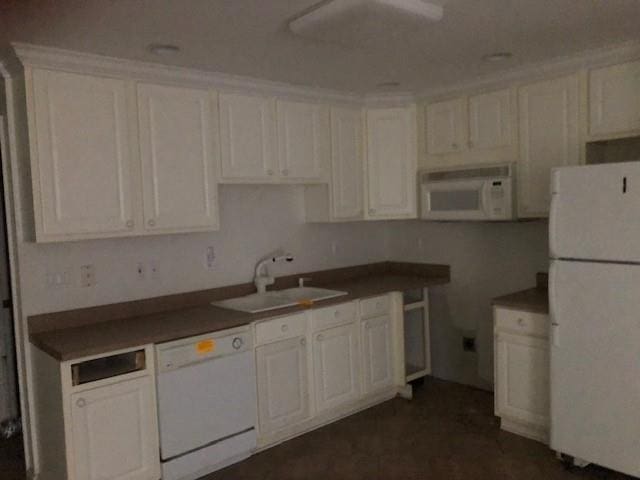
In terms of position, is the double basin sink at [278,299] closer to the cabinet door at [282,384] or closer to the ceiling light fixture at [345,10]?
the cabinet door at [282,384]

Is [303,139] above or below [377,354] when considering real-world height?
above

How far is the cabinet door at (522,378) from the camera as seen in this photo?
333cm

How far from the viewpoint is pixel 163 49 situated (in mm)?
2881

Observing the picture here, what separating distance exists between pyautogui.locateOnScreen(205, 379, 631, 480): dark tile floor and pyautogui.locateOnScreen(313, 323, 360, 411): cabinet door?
20 cm

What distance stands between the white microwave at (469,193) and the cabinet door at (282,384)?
5.01ft

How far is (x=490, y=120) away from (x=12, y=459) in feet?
13.0

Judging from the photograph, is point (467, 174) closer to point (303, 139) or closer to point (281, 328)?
point (303, 139)

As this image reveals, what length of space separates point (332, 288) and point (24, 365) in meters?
2.21

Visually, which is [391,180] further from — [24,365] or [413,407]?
[24,365]

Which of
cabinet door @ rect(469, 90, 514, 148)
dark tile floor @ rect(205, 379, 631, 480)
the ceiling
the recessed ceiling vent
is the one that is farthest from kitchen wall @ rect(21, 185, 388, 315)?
the recessed ceiling vent

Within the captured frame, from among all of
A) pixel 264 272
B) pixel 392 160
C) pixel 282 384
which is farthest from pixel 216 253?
pixel 392 160

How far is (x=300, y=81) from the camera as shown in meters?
3.78

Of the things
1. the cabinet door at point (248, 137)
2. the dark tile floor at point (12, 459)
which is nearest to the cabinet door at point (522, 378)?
the cabinet door at point (248, 137)

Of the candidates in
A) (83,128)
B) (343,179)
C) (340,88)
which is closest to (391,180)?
(343,179)
